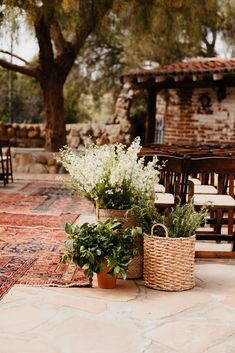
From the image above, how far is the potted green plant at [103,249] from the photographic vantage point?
12.5ft

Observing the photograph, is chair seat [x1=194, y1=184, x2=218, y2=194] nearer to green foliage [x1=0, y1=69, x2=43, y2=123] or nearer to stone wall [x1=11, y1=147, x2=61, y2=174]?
stone wall [x1=11, y1=147, x2=61, y2=174]

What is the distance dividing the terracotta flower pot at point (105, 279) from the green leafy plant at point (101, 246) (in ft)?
0.22

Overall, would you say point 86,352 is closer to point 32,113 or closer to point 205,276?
point 205,276

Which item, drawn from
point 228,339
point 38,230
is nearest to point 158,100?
point 38,230

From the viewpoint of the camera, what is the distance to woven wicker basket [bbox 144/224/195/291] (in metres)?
3.88

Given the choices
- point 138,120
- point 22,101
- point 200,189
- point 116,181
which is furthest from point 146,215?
point 22,101

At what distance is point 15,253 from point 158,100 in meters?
8.15

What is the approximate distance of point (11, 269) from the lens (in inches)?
169

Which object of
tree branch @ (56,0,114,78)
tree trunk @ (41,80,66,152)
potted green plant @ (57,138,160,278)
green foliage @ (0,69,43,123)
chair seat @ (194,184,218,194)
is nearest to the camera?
potted green plant @ (57,138,160,278)

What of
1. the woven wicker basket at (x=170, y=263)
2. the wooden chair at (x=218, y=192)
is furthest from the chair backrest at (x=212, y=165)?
the woven wicker basket at (x=170, y=263)

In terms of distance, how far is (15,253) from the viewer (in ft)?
15.9

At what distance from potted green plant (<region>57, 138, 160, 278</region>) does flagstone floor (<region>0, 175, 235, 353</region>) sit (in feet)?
1.59

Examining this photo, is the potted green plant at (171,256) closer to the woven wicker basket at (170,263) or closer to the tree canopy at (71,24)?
the woven wicker basket at (170,263)

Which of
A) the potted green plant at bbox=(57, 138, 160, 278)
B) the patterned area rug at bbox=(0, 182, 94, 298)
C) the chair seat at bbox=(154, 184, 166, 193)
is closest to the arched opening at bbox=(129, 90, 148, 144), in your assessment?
the patterned area rug at bbox=(0, 182, 94, 298)
